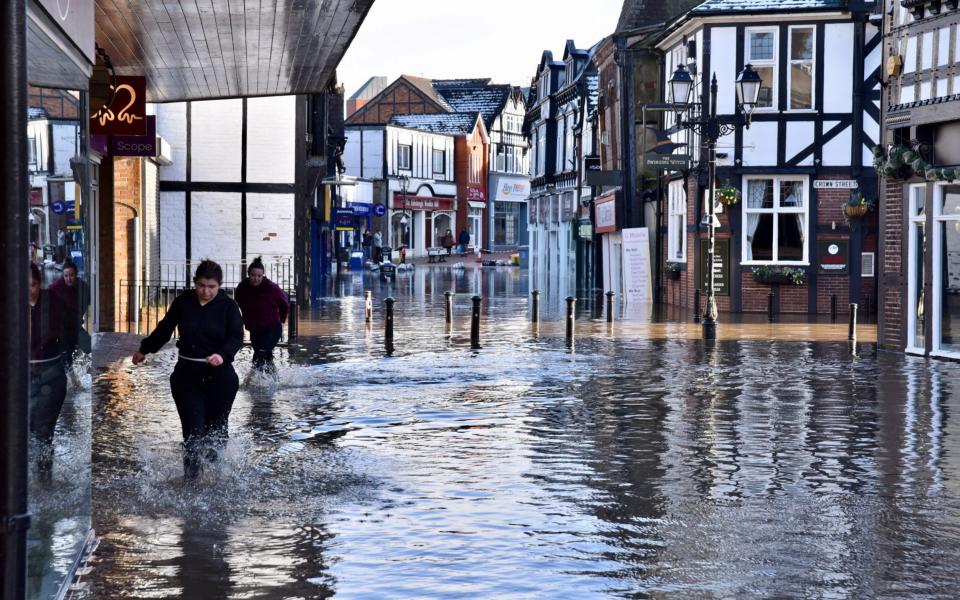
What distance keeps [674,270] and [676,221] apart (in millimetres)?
1649

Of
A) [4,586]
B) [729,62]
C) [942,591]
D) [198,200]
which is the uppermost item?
[729,62]

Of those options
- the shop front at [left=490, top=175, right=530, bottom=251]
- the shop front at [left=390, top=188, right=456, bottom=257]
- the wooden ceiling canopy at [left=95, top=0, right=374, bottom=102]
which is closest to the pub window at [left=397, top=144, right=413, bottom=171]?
the shop front at [left=390, top=188, right=456, bottom=257]

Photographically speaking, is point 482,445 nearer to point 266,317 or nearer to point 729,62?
point 266,317

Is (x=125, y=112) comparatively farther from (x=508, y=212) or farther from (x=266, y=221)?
(x=508, y=212)

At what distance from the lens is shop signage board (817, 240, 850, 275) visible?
3394 centimetres

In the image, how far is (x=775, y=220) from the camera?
1350 inches

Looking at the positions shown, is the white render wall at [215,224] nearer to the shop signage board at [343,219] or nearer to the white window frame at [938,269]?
the white window frame at [938,269]

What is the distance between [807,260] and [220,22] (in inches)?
862

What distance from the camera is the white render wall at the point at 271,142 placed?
32781mm

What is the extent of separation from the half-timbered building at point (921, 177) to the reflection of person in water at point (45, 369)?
A: 622 inches

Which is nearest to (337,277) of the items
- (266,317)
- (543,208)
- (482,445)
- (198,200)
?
(543,208)

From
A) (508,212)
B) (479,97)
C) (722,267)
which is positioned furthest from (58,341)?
(508,212)

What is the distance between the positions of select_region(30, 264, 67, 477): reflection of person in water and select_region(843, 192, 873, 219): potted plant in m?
28.6

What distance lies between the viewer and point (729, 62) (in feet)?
113
